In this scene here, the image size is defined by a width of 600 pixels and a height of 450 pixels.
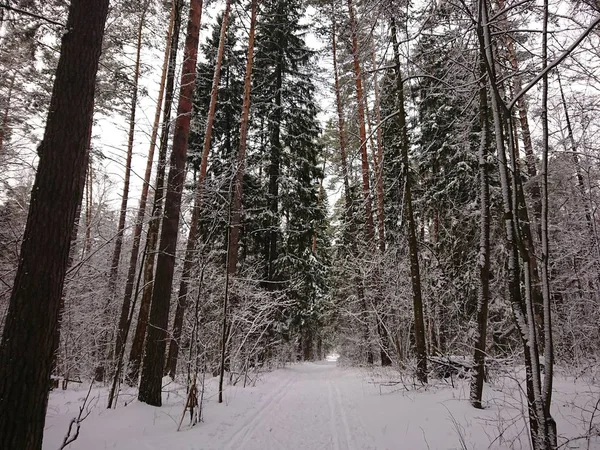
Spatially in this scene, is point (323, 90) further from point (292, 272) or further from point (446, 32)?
point (446, 32)

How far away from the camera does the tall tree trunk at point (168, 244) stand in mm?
6016

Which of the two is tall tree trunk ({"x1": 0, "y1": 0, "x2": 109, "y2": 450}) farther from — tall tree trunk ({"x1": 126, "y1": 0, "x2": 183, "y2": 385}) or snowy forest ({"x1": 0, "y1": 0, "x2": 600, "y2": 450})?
tall tree trunk ({"x1": 126, "y1": 0, "x2": 183, "y2": 385})

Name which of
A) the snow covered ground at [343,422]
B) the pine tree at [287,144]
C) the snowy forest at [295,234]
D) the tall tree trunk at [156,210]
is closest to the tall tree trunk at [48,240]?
the snowy forest at [295,234]

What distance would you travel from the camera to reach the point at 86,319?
35.8 feet

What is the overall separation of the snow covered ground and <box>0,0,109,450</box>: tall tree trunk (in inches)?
61.1

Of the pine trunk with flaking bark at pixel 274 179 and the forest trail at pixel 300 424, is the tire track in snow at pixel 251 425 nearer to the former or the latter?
the forest trail at pixel 300 424

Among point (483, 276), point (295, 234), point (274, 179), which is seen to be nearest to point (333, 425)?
point (483, 276)

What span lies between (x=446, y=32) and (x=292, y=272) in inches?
526

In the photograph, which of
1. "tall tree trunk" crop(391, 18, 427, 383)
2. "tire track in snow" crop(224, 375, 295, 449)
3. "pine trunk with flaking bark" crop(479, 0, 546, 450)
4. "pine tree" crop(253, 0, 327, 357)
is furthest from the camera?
"pine tree" crop(253, 0, 327, 357)

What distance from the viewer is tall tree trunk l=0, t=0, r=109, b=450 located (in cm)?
277

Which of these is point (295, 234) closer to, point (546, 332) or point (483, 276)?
point (483, 276)

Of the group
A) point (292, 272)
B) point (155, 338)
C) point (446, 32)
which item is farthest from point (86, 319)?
point (446, 32)

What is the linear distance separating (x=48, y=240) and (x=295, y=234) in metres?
13.2

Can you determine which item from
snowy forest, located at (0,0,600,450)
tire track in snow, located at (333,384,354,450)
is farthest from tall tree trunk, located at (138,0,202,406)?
tire track in snow, located at (333,384,354,450)
